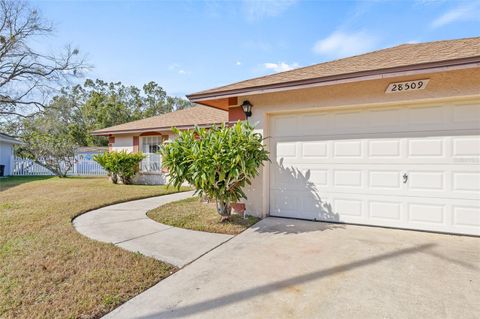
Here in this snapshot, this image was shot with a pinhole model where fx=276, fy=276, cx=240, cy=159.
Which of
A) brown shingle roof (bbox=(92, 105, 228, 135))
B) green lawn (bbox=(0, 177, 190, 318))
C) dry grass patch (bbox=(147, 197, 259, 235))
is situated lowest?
green lawn (bbox=(0, 177, 190, 318))

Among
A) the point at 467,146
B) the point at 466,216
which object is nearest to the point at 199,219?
the point at 466,216

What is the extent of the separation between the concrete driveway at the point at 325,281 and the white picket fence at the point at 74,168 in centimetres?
1621

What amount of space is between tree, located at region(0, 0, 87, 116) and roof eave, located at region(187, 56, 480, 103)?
83.6 ft

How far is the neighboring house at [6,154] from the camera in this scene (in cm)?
1760

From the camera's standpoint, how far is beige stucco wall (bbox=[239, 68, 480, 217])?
459 cm

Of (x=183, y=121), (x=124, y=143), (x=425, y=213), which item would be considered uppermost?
(x=183, y=121)

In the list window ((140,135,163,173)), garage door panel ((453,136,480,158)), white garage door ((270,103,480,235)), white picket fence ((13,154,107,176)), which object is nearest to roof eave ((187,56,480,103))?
white garage door ((270,103,480,235))

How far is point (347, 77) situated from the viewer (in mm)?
4816

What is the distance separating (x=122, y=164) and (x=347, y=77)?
1133 cm

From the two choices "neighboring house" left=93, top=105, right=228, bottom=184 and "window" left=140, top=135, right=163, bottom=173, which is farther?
"window" left=140, top=135, right=163, bottom=173

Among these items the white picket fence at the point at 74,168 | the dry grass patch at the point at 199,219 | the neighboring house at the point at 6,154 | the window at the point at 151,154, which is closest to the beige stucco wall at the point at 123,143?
the window at the point at 151,154

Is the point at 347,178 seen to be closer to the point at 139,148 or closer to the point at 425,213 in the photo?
the point at 425,213

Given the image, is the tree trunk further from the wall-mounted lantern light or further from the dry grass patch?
the wall-mounted lantern light

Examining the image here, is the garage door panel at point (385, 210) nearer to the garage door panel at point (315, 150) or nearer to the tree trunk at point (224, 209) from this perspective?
the garage door panel at point (315, 150)
